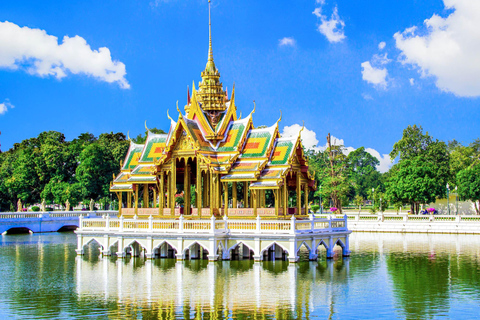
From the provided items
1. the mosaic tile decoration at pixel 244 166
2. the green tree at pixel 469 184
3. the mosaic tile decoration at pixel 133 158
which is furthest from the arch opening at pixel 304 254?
the green tree at pixel 469 184

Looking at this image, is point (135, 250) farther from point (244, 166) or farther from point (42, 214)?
point (42, 214)

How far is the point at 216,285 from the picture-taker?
72.0ft

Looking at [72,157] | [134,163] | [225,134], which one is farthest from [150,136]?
[72,157]

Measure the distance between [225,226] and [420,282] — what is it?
9.38m

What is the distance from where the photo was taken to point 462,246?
3659cm

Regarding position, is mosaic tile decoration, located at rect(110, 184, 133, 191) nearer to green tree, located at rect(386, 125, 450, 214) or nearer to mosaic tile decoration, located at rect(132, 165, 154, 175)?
mosaic tile decoration, located at rect(132, 165, 154, 175)

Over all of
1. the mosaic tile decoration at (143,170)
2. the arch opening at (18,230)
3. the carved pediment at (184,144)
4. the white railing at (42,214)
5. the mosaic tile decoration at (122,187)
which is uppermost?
the carved pediment at (184,144)

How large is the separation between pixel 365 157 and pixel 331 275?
10816 cm

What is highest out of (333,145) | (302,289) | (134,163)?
(333,145)

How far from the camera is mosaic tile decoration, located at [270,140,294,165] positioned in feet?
100

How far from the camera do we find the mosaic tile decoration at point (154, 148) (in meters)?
35.2

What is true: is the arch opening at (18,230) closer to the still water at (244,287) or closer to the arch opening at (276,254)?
the still water at (244,287)

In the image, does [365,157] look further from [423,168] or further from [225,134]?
[225,134]

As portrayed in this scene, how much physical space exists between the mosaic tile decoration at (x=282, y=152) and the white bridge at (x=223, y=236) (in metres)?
3.46
